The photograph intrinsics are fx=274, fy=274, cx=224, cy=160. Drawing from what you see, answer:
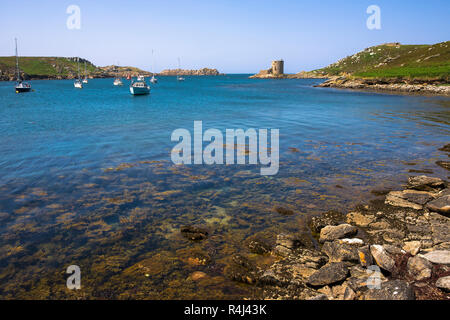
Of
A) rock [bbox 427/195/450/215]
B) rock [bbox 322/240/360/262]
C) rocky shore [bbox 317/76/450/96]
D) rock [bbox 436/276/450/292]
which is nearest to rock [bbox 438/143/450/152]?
rock [bbox 427/195/450/215]

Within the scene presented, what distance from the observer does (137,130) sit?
30406 mm

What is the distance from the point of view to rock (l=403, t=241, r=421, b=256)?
8.40 meters

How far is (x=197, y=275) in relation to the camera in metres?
7.88

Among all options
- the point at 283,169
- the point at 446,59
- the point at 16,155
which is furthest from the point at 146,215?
the point at 446,59

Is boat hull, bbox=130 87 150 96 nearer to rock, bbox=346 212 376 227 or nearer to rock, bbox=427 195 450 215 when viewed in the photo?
rock, bbox=346 212 376 227

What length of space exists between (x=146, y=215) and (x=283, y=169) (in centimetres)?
911

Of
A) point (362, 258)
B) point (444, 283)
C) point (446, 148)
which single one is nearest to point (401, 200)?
point (362, 258)

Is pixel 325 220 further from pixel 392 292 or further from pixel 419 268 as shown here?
pixel 392 292

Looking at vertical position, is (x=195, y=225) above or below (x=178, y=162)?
below

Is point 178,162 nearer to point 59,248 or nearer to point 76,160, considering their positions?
point 76,160

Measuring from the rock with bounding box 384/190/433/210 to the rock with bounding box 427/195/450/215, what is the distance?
0.43 meters

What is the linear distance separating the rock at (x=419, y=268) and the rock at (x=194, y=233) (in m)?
6.25

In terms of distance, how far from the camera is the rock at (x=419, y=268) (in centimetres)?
721

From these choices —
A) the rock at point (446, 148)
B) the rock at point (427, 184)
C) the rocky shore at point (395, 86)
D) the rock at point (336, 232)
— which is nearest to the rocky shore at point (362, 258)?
the rock at point (336, 232)
